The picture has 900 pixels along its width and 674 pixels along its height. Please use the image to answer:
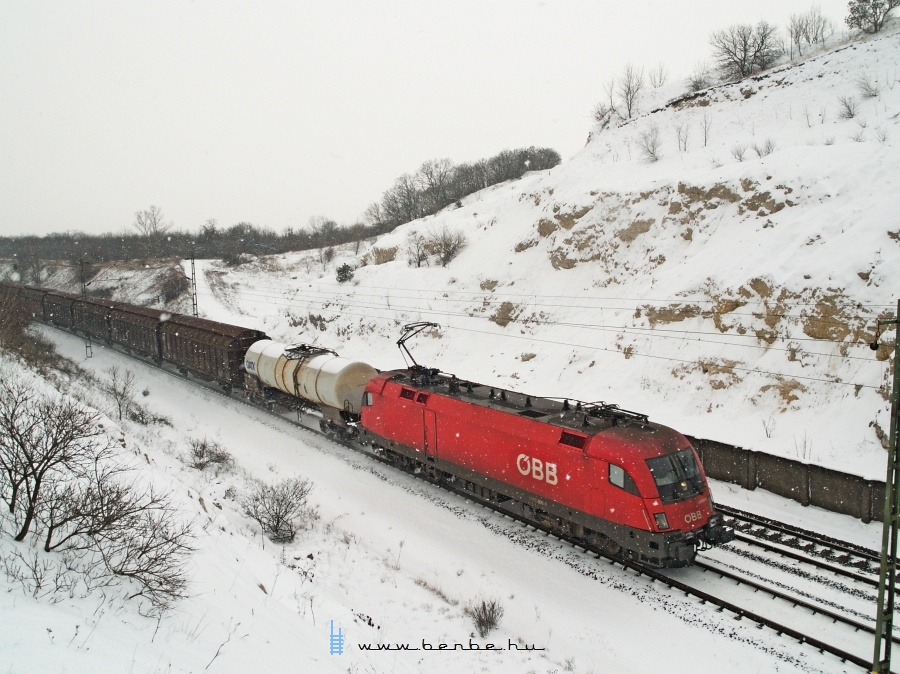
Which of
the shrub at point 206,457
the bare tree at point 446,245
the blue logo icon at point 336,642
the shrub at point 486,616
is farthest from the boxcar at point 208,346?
the shrub at point 486,616

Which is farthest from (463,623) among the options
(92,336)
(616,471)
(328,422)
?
(92,336)

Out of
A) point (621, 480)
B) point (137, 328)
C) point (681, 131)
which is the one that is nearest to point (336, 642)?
point (621, 480)

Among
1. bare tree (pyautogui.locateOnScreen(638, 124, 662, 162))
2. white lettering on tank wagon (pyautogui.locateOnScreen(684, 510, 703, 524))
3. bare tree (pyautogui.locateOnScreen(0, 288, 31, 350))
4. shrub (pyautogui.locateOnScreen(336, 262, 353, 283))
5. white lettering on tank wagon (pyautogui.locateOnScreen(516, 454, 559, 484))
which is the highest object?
bare tree (pyautogui.locateOnScreen(638, 124, 662, 162))

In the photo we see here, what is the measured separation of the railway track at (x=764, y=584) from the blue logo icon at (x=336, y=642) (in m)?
6.20

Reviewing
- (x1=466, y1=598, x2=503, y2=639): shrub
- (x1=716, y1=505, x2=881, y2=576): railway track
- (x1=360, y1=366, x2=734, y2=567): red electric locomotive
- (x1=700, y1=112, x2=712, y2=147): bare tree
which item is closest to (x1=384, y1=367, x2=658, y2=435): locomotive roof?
(x1=360, y1=366, x2=734, y2=567): red electric locomotive

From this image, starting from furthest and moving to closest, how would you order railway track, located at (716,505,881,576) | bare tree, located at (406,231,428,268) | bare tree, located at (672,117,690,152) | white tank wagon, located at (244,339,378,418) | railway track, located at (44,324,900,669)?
1. bare tree, located at (406,231,428,268)
2. bare tree, located at (672,117,690,152)
3. white tank wagon, located at (244,339,378,418)
4. railway track, located at (716,505,881,576)
5. railway track, located at (44,324,900,669)

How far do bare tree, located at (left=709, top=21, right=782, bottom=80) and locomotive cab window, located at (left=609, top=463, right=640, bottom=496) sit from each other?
146ft

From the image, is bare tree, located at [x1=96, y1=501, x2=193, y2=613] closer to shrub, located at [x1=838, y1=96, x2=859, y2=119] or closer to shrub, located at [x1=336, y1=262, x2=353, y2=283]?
shrub, located at [x1=838, y1=96, x2=859, y2=119]

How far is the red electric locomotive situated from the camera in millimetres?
11570

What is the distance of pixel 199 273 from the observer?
231ft

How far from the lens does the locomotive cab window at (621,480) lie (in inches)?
457

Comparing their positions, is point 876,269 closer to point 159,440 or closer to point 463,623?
point 463,623

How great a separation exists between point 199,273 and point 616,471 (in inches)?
2725

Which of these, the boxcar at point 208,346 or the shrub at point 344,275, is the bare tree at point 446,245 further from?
the boxcar at point 208,346
